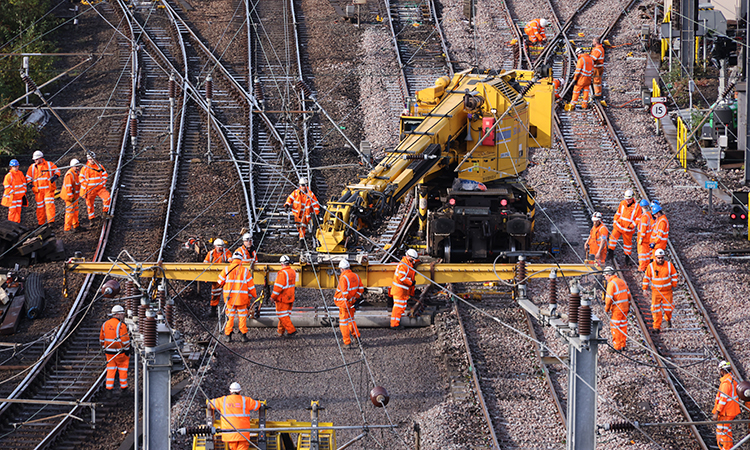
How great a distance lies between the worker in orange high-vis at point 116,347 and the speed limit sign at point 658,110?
14.2 m

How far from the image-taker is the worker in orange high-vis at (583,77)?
86.2 feet

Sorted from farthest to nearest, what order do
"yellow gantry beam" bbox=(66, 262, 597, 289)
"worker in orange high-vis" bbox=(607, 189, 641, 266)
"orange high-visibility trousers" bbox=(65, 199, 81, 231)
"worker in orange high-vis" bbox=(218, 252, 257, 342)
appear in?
"orange high-visibility trousers" bbox=(65, 199, 81, 231) → "worker in orange high-vis" bbox=(607, 189, 641, 266) → "yellow gantry beam" bbox=(66, 262, 597, 289) → "worker in orange high-vis" bbox=(218, 252, 257, 342)

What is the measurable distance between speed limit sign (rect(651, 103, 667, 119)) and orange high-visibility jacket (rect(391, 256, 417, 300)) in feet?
33.7

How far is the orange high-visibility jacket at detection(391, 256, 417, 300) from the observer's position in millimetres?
16953

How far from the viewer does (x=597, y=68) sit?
27.0 metres

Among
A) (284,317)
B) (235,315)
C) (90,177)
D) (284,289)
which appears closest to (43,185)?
(90,177)

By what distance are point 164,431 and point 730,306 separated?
36.1 feet

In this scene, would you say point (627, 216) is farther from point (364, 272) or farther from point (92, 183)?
point (92, 183)

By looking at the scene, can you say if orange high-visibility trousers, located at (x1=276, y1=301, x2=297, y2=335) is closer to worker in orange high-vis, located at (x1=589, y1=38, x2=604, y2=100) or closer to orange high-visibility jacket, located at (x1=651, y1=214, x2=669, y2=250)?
orange high-visibility jacket, located at (x1=651, y1=214, x2=669, y2=250)

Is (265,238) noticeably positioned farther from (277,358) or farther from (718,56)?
(718,56)

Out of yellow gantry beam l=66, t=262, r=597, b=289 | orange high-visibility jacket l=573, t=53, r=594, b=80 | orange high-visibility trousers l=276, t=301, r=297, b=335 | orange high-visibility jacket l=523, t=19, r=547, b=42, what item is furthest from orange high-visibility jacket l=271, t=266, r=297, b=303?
orange high-visibility jacket l=523, t=19, r=547, b=42

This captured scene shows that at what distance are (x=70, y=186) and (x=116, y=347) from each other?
20.6 feet

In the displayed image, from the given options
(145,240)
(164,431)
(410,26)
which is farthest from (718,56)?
(164,431)

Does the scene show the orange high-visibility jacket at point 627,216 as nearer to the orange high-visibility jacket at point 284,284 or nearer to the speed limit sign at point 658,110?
the speed limit sign at point 658,110
